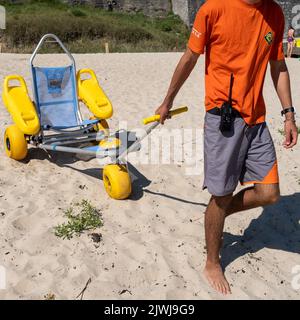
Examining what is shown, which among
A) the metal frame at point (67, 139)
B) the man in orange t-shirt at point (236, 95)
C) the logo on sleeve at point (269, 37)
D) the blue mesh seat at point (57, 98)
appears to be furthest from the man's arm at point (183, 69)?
the blue mesh seat at point (57, 98)

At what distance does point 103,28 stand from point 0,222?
24316mm

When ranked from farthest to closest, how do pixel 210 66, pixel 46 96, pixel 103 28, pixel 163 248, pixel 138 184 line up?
pixel 103 28
pixel 46 96
pixel 138 184
pixel 163 248
pixel 210 66

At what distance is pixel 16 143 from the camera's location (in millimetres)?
4180

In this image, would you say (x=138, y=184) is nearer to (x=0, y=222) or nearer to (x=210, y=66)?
(x=0, y=222)

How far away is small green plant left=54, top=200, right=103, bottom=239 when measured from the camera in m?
3.17

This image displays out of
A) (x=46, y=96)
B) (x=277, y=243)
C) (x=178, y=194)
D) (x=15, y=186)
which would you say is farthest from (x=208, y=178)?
(x=46, y=96)

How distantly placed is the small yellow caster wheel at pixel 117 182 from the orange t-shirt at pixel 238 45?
4.53 feet

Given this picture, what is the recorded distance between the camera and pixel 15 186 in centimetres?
383

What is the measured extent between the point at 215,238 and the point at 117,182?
1.20 metres

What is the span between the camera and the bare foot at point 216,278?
2684mm

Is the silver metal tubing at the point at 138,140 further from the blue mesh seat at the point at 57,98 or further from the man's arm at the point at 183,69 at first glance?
the blue mesh seat at the point at 57,98

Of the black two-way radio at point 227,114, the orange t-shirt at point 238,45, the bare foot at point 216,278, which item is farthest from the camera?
the bare foot at point 216,278

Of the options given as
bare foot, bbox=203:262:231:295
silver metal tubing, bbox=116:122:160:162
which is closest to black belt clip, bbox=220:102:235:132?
silver metal tubing, bbox=116:122:160:162

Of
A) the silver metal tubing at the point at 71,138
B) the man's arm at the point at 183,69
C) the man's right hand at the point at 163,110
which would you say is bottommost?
the silver metal tubing at the point at 71,138
